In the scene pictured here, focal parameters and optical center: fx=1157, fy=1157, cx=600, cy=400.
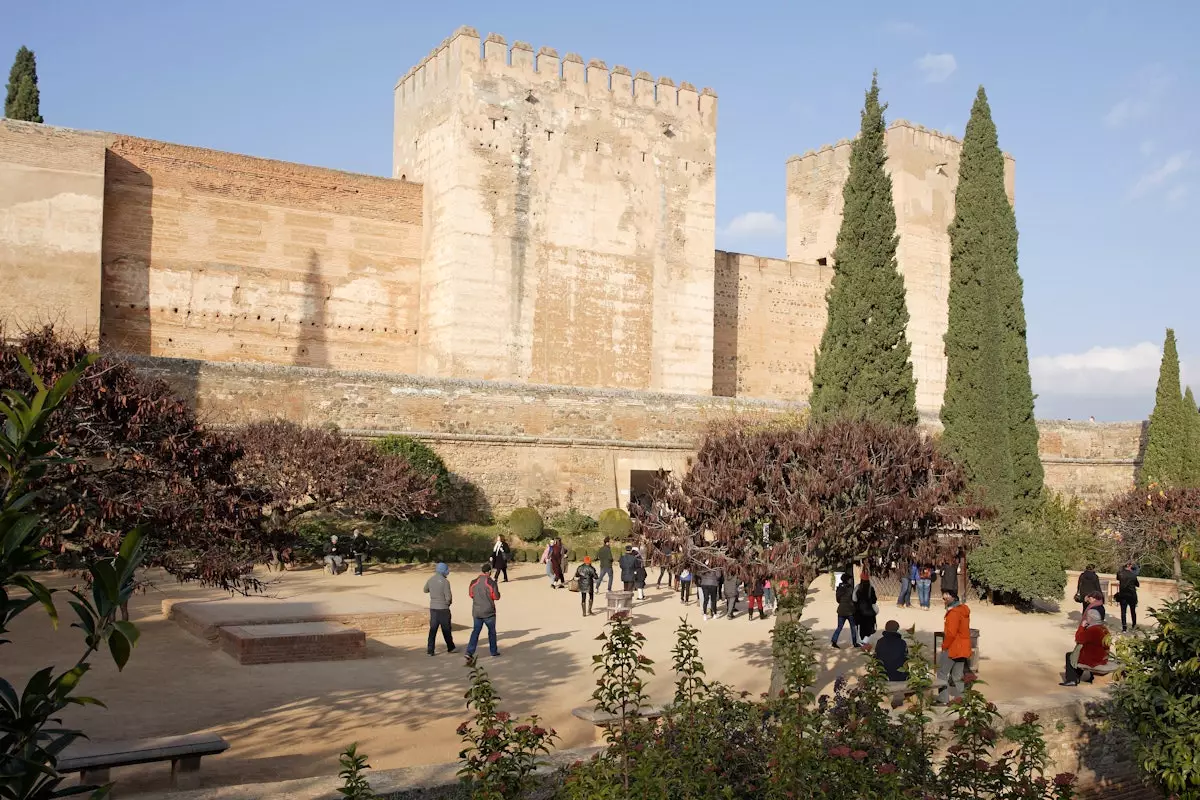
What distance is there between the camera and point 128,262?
23250 mm

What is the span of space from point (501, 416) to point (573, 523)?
8.35 feet

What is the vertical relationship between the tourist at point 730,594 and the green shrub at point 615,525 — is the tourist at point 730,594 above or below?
below

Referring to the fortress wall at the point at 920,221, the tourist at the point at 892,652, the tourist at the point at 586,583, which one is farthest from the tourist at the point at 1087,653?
the fortress wall at the point at 920,221

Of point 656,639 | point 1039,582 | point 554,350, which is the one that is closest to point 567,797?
point 656,639

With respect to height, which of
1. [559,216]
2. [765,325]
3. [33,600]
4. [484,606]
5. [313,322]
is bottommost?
[484,606]

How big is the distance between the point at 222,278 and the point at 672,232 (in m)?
10.2

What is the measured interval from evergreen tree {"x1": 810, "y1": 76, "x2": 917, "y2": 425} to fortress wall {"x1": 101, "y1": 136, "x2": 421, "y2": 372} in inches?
460

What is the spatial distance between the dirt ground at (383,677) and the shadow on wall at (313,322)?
940cm

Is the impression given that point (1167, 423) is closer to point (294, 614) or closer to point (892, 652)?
point (892, 652)

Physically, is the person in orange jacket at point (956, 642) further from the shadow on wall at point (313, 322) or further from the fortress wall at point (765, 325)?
the fortress wall at point (765, 325)

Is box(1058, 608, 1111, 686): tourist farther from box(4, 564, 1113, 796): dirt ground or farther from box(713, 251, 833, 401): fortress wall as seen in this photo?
box(713, 251, 833, 401): fortress wall

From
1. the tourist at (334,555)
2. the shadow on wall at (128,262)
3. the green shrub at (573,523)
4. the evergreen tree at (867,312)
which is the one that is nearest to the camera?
the evergreen tree at (867,312)

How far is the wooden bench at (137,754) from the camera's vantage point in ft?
20.8

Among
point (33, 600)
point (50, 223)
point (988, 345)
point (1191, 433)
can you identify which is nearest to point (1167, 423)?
point (1191, 433)
